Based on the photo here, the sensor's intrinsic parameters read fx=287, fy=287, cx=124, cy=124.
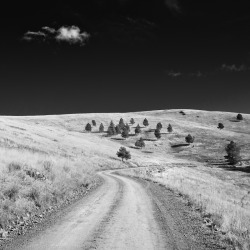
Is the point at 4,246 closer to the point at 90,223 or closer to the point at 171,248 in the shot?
the point at 90,223

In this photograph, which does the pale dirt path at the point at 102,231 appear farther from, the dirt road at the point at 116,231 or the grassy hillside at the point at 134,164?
the grassy hillside at the point at 134,164

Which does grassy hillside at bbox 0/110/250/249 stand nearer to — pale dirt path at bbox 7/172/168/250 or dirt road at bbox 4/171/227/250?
dirt road at bbox 4/171/227/250

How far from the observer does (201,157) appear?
3994 inches

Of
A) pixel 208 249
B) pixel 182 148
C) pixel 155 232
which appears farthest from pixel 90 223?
pixel 182 148

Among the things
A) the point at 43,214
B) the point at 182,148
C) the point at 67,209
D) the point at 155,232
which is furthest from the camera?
the point at 182,148

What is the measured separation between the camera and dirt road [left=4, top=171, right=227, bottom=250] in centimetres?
848

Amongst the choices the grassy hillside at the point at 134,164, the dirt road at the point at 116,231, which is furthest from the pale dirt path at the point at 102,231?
the grassy hillside at the point at 134,164

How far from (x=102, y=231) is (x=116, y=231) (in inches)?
19.0

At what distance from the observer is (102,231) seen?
32.1 feet

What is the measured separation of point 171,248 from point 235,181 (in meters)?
51.4

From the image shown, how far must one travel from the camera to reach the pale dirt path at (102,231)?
27.6 feet

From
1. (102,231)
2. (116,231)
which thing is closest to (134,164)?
(116,231)

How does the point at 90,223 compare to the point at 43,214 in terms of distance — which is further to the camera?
the point at 43,214

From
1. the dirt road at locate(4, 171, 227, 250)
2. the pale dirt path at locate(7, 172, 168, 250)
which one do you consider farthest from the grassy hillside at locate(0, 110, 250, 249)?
the pale dirt path at locate(7, 172, 168, 250)
